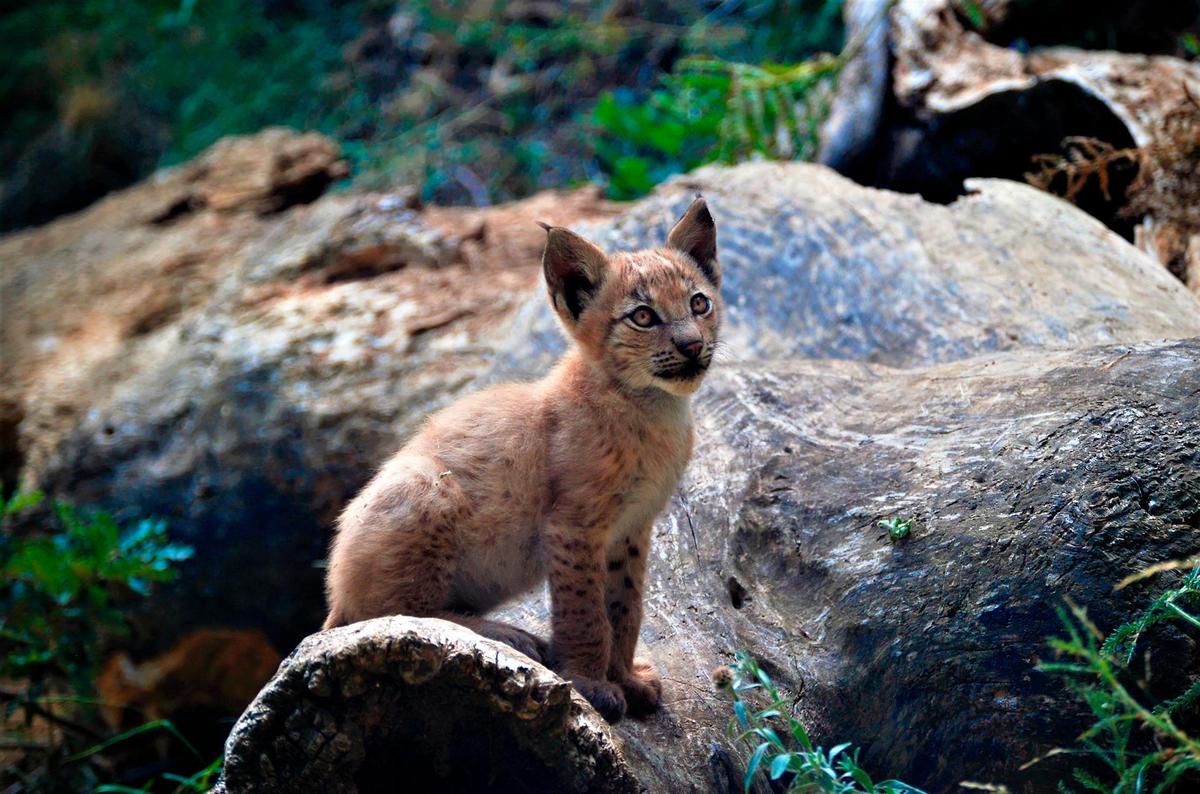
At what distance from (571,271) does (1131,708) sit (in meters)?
2.57

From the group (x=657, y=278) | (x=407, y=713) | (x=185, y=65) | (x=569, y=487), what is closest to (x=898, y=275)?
(x=657, y=278)

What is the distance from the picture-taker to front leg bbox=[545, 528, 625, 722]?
3.69 metres

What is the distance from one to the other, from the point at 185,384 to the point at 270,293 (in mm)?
792

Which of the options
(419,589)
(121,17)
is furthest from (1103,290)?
(121,17)

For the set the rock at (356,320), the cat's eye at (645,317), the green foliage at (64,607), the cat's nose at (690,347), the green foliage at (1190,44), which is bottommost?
the green foliage at (64,607)

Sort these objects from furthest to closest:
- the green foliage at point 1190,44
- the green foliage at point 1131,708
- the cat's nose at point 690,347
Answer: the green foliage at point 1190,44
the cat's nose at point 690,347
the green foliage at point 1131,708

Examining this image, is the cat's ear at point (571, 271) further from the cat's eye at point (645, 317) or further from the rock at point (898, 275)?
the rock at point (898, 275)

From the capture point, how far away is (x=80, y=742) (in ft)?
20.6

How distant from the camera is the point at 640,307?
422cm

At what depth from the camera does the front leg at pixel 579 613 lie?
3.69 m

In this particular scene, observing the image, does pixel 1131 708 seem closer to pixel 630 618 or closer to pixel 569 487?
pixel 630 618

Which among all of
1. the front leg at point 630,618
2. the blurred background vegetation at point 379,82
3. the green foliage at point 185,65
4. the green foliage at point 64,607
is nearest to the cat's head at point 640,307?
the front leg at point 630,618

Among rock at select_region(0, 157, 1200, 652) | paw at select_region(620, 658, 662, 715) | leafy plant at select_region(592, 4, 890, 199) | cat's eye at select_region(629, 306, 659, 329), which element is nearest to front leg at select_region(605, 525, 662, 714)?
paw at select_region(620, 658, 662, 715)

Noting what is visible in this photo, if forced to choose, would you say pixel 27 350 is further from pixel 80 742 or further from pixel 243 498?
pixel 80 742
